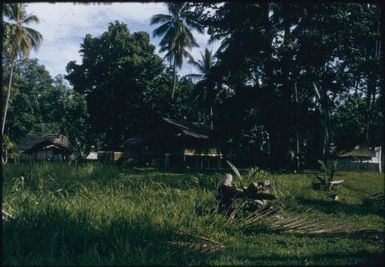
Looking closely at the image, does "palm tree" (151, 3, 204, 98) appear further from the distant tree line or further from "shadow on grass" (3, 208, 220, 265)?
"shadow on grass" (3, 208, 220, 265)

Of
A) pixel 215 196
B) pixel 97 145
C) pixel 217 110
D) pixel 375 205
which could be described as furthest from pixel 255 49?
pixel 97 145

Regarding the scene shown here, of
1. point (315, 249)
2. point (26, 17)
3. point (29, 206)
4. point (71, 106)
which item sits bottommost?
point (315, 249)

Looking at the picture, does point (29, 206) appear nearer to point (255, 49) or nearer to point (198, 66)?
point (255, 49)

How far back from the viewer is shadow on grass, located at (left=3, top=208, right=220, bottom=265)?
226 inches

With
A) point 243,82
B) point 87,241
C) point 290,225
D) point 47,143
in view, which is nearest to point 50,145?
point 47,143

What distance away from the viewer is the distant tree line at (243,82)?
2822 centimetres

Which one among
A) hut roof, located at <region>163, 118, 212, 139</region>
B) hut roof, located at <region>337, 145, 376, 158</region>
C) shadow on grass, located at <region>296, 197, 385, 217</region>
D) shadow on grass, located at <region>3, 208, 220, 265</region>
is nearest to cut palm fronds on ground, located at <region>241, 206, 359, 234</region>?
shadow on grass, located at <region>3, 208, 220, 265</region>

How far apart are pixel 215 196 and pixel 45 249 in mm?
4759

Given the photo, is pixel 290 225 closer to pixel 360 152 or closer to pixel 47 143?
pixel 360 152

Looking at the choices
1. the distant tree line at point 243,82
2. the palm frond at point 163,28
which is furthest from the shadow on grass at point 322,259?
the palm frond at point 163,28

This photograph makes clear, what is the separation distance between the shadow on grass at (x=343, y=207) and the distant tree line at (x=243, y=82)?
1458cm

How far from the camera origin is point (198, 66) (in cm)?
4784

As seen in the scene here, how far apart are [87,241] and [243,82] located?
28882 millimetres

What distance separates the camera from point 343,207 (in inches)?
508
